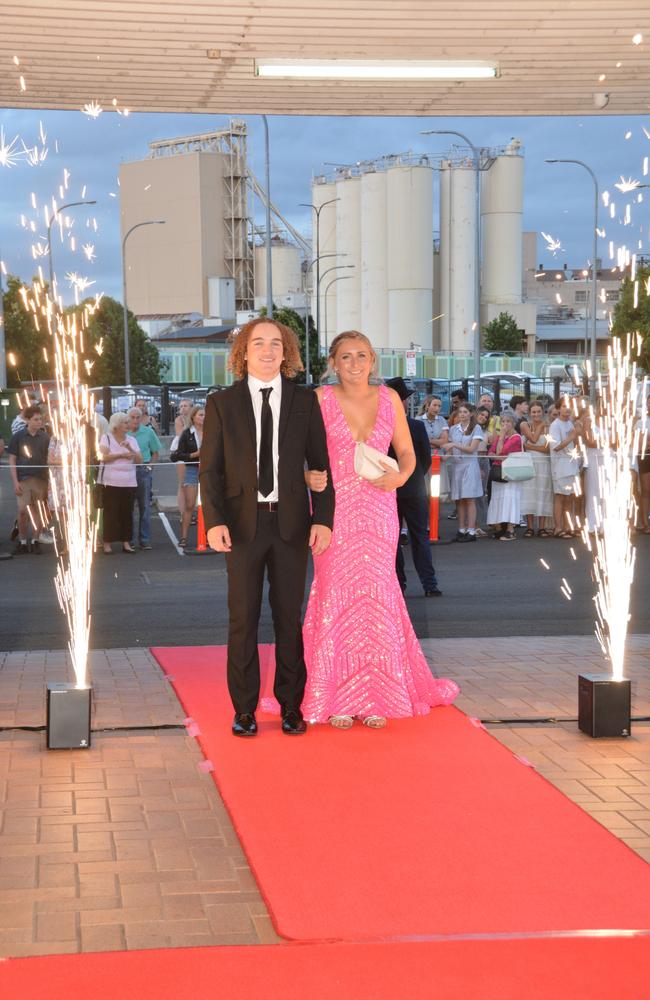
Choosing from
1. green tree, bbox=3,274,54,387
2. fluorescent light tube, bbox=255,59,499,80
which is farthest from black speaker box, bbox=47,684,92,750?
green tree, bbox=3,274,54,387

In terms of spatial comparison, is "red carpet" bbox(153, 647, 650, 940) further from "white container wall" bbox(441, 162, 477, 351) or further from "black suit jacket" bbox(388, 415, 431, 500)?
→ "white container wall" bbox(441, 162, 477, 351)

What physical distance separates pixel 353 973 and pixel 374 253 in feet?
268

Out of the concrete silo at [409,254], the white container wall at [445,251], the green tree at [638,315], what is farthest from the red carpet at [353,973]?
the white container wall at [445,251]

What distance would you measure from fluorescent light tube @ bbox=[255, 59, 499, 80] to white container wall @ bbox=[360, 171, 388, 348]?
73996mm

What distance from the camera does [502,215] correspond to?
89188 mm

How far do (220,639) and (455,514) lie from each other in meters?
11.0

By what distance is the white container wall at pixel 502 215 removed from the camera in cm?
8919

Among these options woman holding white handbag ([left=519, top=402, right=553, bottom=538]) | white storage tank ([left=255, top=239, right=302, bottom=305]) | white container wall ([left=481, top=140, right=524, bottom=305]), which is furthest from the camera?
white storage tank ([left=255, top=239, right=302, bottom=305])

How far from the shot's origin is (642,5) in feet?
26.6

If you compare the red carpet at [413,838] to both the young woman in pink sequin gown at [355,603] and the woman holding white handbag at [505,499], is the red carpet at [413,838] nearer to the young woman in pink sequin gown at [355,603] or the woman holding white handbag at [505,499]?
the young woman in pink sequin gown at [355,603]

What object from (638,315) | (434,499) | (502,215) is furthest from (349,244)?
(434,499)

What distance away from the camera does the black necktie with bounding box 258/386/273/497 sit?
247 inches

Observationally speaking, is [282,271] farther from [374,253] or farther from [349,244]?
[374,253]

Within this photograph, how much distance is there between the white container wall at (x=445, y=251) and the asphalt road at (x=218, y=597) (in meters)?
68.9
